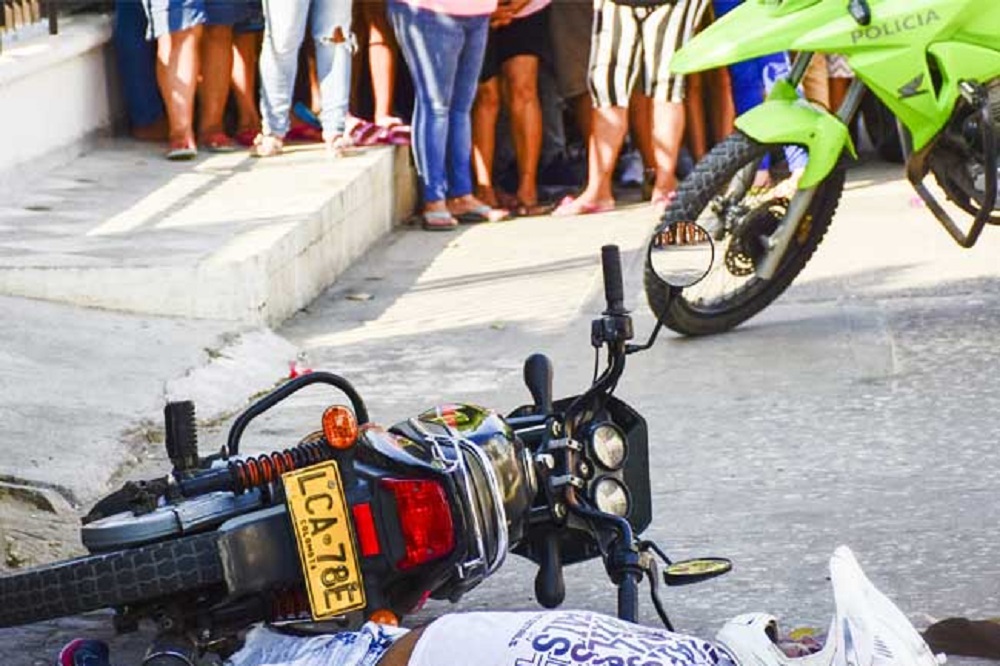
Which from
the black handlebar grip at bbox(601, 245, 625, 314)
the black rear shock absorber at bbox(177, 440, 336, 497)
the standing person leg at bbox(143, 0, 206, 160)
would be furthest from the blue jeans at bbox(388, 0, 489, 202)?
the black rear shock absorber at bbox(177, 440, 336, 497)

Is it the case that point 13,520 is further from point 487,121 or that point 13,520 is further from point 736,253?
point 487,121

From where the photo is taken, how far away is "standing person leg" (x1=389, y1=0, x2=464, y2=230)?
10297 mm

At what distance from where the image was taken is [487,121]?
11.3 m

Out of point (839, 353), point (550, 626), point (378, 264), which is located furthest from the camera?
point (378, 264)

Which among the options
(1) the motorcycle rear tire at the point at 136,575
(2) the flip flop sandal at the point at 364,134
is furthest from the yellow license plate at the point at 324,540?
(2) the flip flop sandal at the point at 364,134

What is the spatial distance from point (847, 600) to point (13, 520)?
10.1 ft

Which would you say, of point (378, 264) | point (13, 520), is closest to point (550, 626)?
point (13, 520)

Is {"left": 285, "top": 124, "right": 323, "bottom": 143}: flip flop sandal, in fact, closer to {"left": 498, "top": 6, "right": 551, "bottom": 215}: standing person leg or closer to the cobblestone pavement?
the cobblestone pavement

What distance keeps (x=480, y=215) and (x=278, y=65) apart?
4.07ft

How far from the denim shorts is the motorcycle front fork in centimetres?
365

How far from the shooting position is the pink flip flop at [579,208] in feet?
35.9

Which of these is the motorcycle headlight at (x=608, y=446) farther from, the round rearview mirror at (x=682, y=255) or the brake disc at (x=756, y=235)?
the brake disc at (x=756, y=235)

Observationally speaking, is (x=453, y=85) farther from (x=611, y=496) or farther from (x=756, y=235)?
(x=611, y=496)

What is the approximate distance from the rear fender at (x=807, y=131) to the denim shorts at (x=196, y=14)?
3.65 m
